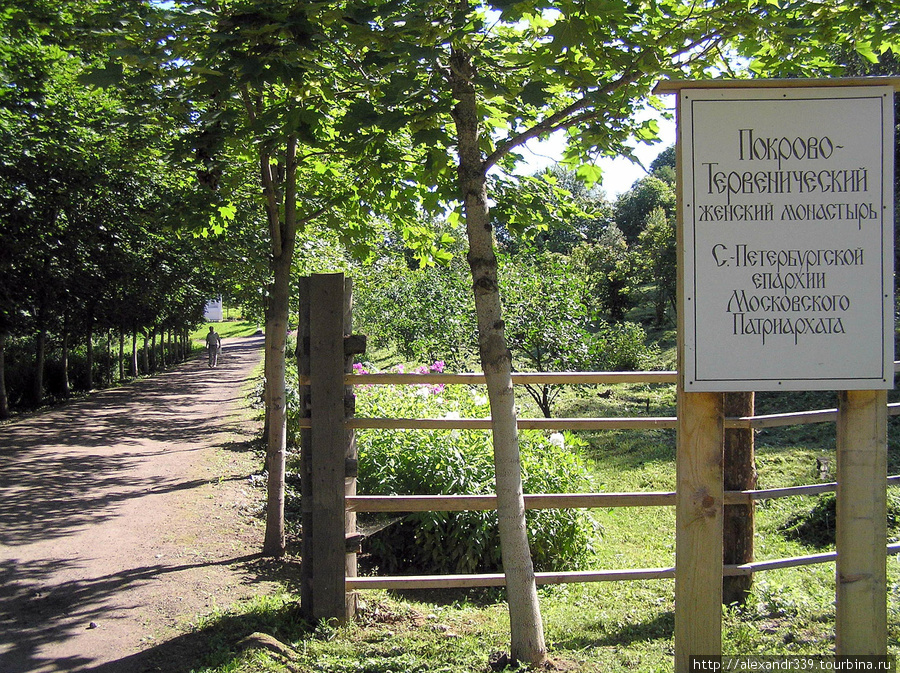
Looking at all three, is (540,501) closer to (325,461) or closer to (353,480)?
(353,480)

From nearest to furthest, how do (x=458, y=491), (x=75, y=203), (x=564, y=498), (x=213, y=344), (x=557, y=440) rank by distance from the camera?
1. (x=564, y=498)
2. (x=458, y=491)
3. (x=557, y=440)
4. (x=75, y=203)
5. (x=213, y=344)

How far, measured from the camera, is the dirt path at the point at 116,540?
4281 millimetres

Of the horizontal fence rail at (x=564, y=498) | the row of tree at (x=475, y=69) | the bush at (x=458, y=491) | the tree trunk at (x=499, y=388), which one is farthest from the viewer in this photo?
the bush at (x=458, y=491)

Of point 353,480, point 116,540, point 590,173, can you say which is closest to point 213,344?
point 116,540

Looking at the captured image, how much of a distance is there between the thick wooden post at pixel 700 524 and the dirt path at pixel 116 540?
2.88 metres

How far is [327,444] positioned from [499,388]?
1415 mm

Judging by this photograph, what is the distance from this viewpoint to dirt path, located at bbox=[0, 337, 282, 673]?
4281 mm

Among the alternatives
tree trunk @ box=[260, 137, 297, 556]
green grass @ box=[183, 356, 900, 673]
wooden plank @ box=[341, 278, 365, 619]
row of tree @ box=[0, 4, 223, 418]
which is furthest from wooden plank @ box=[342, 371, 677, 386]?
tree trunk @ box=[260, 137, 297, 556]

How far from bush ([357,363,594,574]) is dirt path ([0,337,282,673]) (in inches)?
47.3

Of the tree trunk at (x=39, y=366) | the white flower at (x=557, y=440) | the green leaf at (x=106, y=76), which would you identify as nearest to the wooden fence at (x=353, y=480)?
the green leaf at (x=106, y=76)

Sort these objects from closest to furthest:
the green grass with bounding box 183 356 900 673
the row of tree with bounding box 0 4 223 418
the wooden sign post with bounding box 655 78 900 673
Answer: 1. the wooden sign post with bounding box 655 78 900 673
2. the green grass with bounding box 183 356 900 673
3. the row of tree with bounding box 0 4 223 418

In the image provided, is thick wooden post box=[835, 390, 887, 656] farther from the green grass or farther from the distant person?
the distant person

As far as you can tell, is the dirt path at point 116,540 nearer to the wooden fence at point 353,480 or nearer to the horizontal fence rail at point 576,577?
the wooden fence at point 353,480

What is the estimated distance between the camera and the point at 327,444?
169 inches
